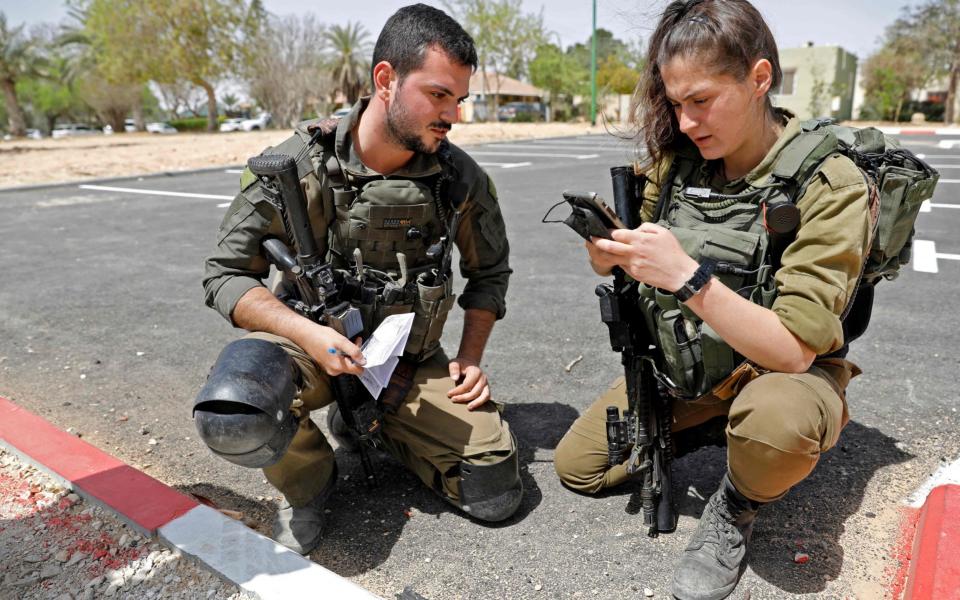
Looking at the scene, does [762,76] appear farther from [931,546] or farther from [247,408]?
[247,408]

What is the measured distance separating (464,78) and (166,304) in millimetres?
3362

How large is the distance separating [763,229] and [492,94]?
175 ft

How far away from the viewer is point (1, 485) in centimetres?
253

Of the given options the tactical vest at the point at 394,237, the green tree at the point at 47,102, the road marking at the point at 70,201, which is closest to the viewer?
the tactical vest at the point at 394,237

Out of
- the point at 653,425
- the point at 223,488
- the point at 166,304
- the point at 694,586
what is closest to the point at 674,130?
the point at 653,425

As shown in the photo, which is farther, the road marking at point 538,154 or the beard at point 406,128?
the road marking at point 538,154

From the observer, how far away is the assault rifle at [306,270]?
2234mm

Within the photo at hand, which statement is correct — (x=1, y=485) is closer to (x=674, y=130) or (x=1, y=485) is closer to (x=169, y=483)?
(x=169, y=483)

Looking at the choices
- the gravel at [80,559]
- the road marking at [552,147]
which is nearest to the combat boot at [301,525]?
the gravel at [80,559]

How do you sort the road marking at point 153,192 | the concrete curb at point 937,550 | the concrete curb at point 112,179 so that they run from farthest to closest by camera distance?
the concrete curb at point 112,179 < the road marking at point 153,192 < the concrete curb at point 937,550

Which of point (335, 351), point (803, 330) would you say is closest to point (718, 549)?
point (803, 330)

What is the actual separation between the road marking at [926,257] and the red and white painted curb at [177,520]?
16.8ft

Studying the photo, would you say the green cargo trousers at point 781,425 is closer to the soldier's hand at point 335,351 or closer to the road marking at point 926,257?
the soldier's hand at point 335,351

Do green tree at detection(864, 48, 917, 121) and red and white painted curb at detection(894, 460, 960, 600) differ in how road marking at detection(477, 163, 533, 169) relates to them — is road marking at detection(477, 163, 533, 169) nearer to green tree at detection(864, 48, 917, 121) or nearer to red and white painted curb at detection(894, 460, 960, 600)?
red and white painted curb at detection(894, 460, 960, 600)
